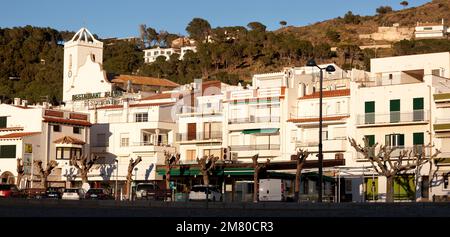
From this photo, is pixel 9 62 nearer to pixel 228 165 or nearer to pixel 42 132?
pixel 42 132

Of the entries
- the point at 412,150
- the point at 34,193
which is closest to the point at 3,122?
the point at 34,193

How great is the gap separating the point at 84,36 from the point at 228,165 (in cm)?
5686

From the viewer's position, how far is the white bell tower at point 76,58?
422ft

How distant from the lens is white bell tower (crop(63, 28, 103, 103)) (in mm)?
128750

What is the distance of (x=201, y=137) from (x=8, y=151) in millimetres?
19676

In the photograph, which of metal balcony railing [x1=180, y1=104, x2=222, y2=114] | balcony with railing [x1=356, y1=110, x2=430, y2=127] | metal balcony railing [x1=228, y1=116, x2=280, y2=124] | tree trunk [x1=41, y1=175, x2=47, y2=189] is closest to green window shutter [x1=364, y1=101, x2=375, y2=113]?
balcony with railing [x1=356, y1=110, x2=430, y2=127]

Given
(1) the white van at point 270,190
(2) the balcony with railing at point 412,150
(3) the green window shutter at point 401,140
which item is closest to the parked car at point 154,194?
(1) the white van at point 270,190

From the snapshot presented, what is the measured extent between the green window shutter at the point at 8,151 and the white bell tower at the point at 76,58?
32.3 metres

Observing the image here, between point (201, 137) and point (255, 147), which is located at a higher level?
point (201, 137)

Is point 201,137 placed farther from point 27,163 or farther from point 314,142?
point 27,163

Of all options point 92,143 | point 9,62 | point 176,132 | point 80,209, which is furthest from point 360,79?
point 9,62

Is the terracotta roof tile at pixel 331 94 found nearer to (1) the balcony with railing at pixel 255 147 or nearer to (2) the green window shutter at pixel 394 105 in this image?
(1) the balcony with railing at pixel 255 147

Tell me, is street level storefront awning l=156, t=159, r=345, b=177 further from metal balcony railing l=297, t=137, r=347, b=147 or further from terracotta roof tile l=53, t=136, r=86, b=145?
terracotta roof tile l=53, t=136, r=86, b=145

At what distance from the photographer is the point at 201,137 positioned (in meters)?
96.3
